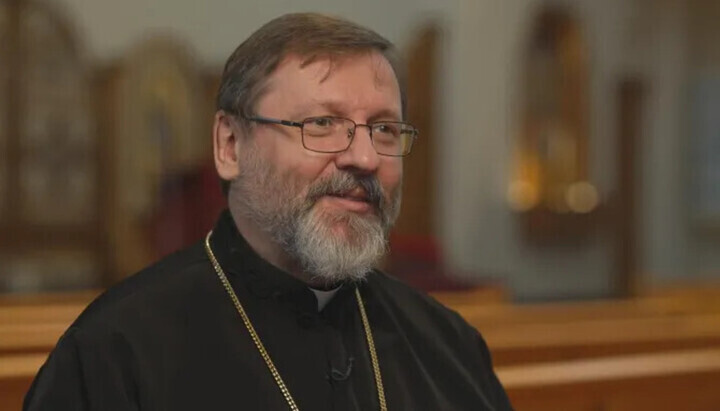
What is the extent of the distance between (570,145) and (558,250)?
90 cm

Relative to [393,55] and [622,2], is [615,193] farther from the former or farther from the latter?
[393,55]

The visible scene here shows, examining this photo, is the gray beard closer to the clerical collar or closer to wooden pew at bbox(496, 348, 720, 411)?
the clerical collar

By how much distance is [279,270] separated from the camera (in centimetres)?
190

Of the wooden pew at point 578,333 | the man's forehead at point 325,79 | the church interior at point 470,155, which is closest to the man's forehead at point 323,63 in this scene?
the man's forehead at point 325,79

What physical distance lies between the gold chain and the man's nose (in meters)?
0.35

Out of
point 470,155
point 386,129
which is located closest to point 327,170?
point 386,129

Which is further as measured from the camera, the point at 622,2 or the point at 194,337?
the point at 622,2

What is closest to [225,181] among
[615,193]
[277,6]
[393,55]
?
[393,55]

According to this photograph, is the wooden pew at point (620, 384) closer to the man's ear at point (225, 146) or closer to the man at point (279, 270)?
the man at point (279, 270)

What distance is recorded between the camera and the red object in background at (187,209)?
19.0 ft

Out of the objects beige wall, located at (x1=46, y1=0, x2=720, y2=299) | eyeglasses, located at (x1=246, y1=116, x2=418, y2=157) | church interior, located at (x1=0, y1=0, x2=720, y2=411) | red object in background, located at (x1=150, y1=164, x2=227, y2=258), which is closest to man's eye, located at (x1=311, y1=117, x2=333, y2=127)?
eyeglasses, located at (x1=246, y1=116, x2=418, y2=157)

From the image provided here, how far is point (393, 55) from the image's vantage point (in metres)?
1.93

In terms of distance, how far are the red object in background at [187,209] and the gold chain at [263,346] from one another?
369 cm

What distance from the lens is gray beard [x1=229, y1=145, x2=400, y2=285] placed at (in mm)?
1795
